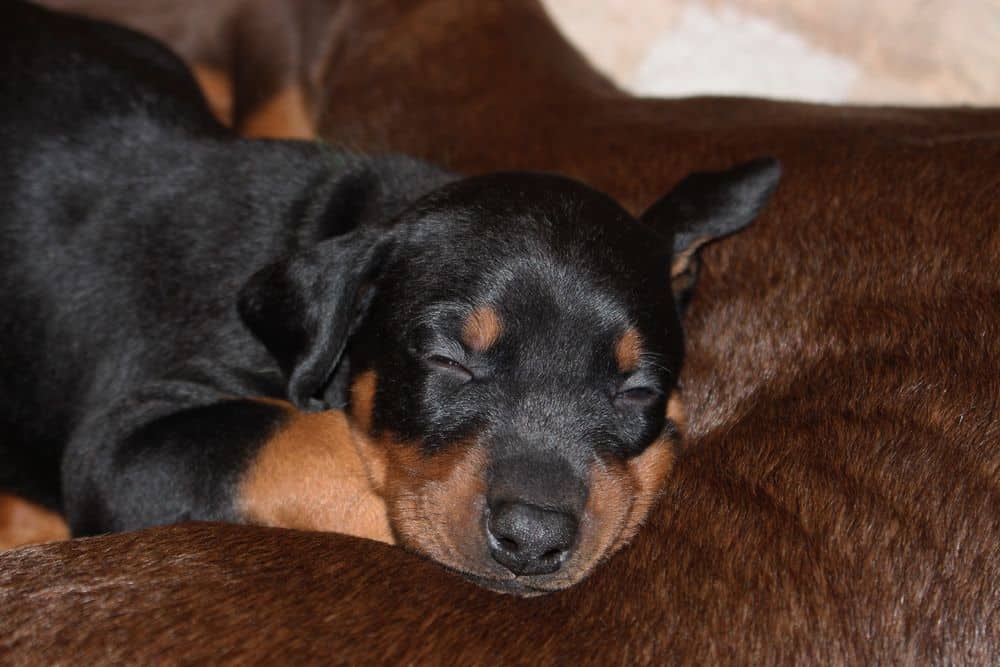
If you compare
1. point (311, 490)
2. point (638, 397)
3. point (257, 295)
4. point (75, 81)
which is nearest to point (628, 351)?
point (638, 397)

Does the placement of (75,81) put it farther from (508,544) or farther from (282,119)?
(508,544)

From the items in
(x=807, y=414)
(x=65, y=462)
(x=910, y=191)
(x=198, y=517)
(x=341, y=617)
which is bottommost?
(x=65, y=462)

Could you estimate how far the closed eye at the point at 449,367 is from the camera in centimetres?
314

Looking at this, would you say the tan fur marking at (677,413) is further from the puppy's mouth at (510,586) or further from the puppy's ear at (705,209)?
the puppy's mouth at (510,586)

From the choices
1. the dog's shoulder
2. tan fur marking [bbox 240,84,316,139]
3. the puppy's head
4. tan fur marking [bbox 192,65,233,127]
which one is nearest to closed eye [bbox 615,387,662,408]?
the puppy's head

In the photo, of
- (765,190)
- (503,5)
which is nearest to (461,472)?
(765,190)

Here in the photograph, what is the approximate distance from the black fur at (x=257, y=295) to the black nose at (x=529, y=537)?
0.25ft

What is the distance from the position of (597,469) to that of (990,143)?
174 centimetres

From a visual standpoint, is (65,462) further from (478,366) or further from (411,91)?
(411,91)

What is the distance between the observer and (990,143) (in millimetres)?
3738

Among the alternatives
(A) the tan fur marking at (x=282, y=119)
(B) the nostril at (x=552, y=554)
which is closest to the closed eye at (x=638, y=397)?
(B) the nostril at (x=552, y=554)

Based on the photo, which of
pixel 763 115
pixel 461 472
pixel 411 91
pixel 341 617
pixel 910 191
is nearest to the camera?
pixel 341 617

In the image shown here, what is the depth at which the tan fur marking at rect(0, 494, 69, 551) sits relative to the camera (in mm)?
4004

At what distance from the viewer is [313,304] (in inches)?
131
